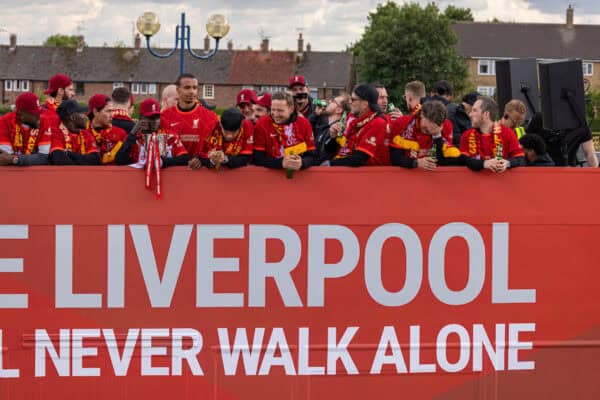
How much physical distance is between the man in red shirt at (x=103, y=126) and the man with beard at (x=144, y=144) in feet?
1.88

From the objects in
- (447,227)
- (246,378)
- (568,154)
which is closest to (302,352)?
(246,378)

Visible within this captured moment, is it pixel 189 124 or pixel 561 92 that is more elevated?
pixel 561 92

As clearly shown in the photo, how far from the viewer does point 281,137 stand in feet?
19.7

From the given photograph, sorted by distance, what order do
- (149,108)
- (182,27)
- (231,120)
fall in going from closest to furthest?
(231,120) < (149,108) < (182,27)

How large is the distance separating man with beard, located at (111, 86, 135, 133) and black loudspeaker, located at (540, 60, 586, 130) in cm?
290

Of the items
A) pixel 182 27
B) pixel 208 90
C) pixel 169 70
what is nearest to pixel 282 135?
pixel 182 27

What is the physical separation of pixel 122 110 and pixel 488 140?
9.01 ft

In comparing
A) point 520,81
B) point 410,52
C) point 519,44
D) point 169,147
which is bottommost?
point 169,147

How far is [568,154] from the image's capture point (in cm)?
689

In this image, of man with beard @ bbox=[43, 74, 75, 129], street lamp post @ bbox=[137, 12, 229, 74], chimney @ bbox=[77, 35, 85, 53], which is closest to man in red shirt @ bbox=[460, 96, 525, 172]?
man with beard @ bbox=[43, 74, 75, 129]

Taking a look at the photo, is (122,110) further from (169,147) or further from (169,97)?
(169,147)

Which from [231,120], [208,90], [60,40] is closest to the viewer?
[231,120]

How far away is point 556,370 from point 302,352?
1564 mm

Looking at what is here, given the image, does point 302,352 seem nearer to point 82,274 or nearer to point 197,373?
point 197,373
